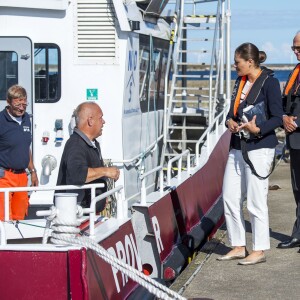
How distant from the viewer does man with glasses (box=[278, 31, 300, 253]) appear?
8294 mm

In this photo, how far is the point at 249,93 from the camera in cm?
754

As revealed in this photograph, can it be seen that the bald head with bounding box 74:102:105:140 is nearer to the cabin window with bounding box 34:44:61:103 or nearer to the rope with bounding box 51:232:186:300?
the rope with bounding box 51:232:186:300

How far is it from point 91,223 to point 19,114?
9.62 feet

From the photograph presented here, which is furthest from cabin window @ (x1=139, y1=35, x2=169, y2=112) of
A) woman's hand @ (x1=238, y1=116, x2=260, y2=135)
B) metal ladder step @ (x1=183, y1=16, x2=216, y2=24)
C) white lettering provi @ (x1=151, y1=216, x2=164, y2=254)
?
woman's hand @ (x1=238, y1=116, x2=260, y2=135)

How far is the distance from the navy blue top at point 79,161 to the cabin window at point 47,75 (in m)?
3.61

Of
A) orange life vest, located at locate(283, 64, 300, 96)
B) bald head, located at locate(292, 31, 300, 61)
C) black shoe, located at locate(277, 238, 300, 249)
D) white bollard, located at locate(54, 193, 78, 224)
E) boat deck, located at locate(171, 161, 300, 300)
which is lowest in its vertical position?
boat deck, located at locate(171, 161, 300, 300)

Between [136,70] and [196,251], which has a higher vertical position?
[136,70]

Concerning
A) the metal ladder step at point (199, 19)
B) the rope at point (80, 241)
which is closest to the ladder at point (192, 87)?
the metal ladder step at point (199, 19)

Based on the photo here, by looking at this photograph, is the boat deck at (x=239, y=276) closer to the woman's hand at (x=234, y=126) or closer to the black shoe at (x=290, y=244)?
the black shoe at (x=290, y=244)

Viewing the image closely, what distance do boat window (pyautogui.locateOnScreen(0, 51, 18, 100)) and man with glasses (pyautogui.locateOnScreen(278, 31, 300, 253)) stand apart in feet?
11.0

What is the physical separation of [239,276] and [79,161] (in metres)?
1.95

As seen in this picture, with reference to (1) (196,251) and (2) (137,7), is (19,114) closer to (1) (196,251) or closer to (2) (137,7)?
(1) (196,251)

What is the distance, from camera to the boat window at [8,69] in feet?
33.1

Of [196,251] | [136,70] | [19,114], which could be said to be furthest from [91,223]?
[136,70]
